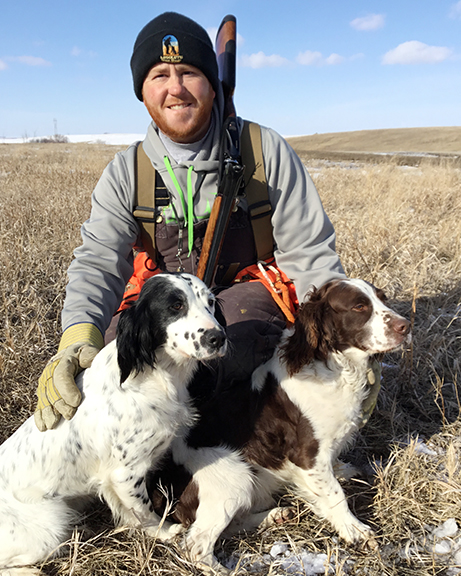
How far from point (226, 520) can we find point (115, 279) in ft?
5.54

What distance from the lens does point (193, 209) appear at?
312 cm

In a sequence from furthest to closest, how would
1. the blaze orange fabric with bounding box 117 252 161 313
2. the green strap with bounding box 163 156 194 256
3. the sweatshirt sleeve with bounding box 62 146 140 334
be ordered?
1. the blaze orange fabric with bounding box 117 252 161 313
2. the green strap with bounding box 163 156 194 256
3. the sweatshirt sleeve with bounding box 62 146 140 334

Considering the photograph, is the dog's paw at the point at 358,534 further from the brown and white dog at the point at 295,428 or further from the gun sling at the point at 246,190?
the gun sling at the point at 246,190

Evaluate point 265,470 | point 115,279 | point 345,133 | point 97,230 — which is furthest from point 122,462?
point 345,133

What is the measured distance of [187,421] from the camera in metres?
2.35

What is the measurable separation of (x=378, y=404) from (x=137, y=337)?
6.91ft

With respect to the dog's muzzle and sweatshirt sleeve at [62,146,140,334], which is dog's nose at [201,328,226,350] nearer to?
the dog's muzzle

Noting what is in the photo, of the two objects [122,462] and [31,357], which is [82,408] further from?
[31,357]

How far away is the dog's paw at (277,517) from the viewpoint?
246cm

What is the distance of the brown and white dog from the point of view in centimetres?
233

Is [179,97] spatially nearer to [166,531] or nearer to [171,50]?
[171,50]

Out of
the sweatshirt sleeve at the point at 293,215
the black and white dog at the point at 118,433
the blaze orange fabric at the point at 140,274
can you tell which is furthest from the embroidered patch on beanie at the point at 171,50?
the black and white dog at the point at 118,433

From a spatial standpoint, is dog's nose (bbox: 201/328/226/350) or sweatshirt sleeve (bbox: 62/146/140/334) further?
sweatshirt sleeve (bbox: 62/146/140/334)

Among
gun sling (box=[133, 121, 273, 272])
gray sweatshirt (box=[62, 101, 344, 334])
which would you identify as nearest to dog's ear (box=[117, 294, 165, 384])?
gray sweatshirt (box=[62, 101, 344, 334])
